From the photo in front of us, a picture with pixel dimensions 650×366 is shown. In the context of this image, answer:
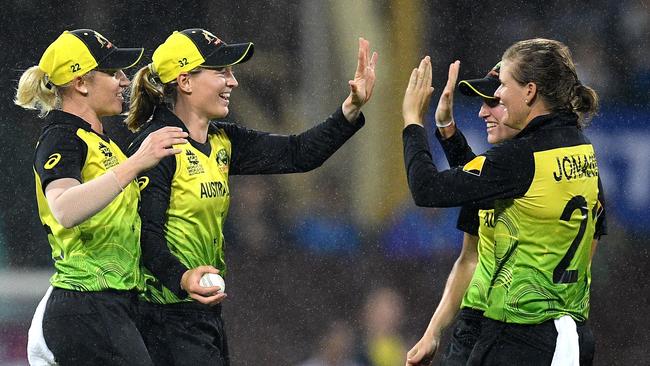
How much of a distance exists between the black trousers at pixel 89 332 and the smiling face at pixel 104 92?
26.8 inches

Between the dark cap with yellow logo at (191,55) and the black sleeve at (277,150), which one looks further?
the black sleeve at (277,150)

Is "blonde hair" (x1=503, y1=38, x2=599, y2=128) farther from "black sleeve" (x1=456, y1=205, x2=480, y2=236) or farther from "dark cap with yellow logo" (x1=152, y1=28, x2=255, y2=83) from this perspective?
"dark cap with yellow logo" (x1=152, y1=28, x2=255, y2=83)

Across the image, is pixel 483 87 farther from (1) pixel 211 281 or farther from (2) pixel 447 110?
(1) pixel 211 281

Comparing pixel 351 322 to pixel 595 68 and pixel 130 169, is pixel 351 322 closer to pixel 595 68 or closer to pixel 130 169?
pixel 595 68

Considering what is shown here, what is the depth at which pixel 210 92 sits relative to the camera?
4.15 m

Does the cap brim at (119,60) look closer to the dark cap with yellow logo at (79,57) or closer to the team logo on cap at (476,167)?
the dark cap with yellow logo at (79,57)

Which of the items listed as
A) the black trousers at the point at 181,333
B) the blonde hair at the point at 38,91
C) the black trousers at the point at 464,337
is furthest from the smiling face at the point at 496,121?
the blonde hair at the point at 38,91

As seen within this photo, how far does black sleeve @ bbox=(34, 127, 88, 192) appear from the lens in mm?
3672

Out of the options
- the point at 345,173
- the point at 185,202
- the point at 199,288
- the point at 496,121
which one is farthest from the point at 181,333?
the point at 345,173

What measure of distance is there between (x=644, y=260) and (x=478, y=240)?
8.94 ft

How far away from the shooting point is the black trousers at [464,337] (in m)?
3.94

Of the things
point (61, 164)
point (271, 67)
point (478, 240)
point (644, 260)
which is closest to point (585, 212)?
point (478, 240)

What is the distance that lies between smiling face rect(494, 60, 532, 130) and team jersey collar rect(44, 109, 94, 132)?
4.64 ft

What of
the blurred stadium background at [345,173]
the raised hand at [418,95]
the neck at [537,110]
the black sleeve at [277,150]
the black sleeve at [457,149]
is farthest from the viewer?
the blurred stadium background at [345,173]
